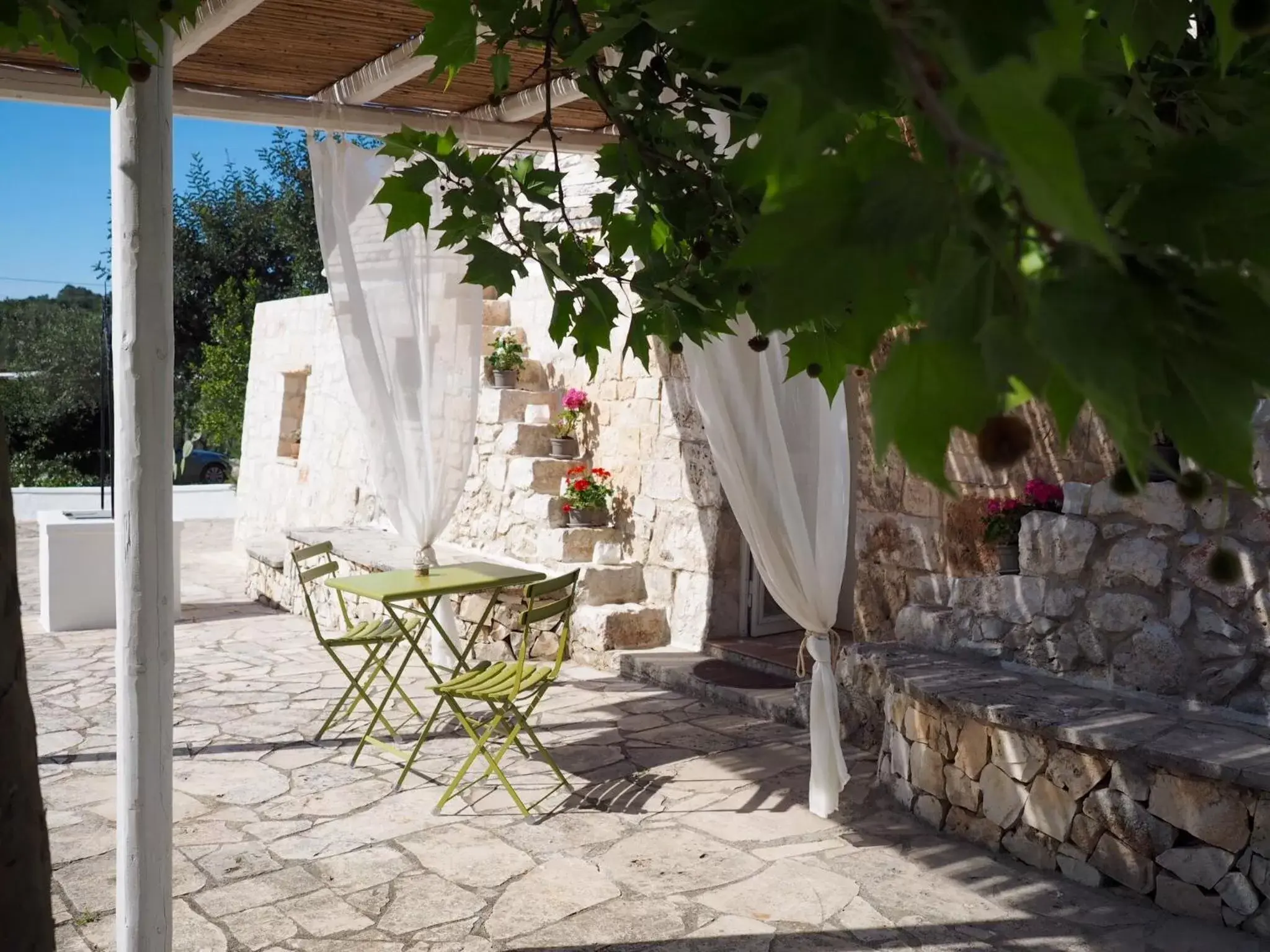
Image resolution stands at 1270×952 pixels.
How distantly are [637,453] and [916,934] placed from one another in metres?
4.21

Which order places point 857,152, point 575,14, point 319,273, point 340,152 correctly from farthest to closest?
point 319,273 → point 340,152 → point 575,14 → point 857,152

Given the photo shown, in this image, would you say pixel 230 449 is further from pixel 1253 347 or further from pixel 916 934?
pixel 1253 347

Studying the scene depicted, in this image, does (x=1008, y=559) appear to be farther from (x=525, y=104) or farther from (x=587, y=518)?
(x=587, y=518)

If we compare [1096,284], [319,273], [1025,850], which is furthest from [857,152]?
[319,273]

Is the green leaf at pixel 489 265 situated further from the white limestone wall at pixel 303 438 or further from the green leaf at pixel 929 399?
the white limestone wall at pixel 303 438

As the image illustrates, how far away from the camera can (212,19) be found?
3.81 metres

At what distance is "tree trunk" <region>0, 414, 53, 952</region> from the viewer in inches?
50.6

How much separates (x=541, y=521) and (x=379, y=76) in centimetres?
326

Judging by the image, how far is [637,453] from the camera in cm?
712

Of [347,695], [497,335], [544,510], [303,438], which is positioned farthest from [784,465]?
[303,438]

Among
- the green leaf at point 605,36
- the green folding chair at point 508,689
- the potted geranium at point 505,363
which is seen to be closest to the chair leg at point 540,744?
the green folding chair at point 508,689

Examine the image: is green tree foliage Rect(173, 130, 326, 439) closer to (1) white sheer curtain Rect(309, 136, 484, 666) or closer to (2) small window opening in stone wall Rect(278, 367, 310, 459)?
(2) small window opening in stone wall Rect(278, 367, 310, 459)

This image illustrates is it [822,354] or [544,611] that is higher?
[822,354]

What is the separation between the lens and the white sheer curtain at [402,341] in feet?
17.3
